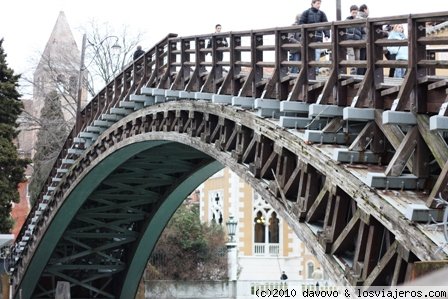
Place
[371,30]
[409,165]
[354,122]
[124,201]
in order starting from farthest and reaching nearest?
[124,201]
[354,122]
[371,30]
[409,165]

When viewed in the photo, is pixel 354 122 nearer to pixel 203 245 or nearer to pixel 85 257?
pixel 85 257

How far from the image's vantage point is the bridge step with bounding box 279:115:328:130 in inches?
477

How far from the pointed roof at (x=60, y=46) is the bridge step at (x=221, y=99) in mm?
26994

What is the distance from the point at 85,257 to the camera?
104 ft

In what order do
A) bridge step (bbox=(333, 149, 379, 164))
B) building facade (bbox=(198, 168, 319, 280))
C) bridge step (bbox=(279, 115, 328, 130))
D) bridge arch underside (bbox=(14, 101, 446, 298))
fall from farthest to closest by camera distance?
building facade (bbox=(198, 168, 319, 280)) → bridge step (bbox=(279, 115, 328, 130)) → bridge step (bbox=(333, 149, 379, 164)) → bridge arch underside (bbox=(14, 101, 446, 298))

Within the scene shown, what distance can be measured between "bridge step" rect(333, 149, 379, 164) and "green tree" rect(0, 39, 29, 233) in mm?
22893

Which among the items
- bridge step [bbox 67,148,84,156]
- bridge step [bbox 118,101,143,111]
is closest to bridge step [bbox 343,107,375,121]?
bridge step [bbox 118,101,143,111]

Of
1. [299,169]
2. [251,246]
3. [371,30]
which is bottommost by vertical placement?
[251,246]

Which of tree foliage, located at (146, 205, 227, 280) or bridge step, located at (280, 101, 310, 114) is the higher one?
bridge step, located at (280, 101, 310, 114)

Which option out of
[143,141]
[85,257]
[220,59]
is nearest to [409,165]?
[220,59]

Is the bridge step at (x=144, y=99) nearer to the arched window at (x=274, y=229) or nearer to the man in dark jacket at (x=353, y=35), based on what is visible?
the man in dark jacket at (x=353, y=35)

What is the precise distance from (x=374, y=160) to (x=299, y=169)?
1.62 m

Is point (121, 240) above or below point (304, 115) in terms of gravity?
below

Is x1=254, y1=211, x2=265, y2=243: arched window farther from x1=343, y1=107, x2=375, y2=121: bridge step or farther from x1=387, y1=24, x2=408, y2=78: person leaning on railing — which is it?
x1=343, y1=107, x2=375, y2=121: bridge step
